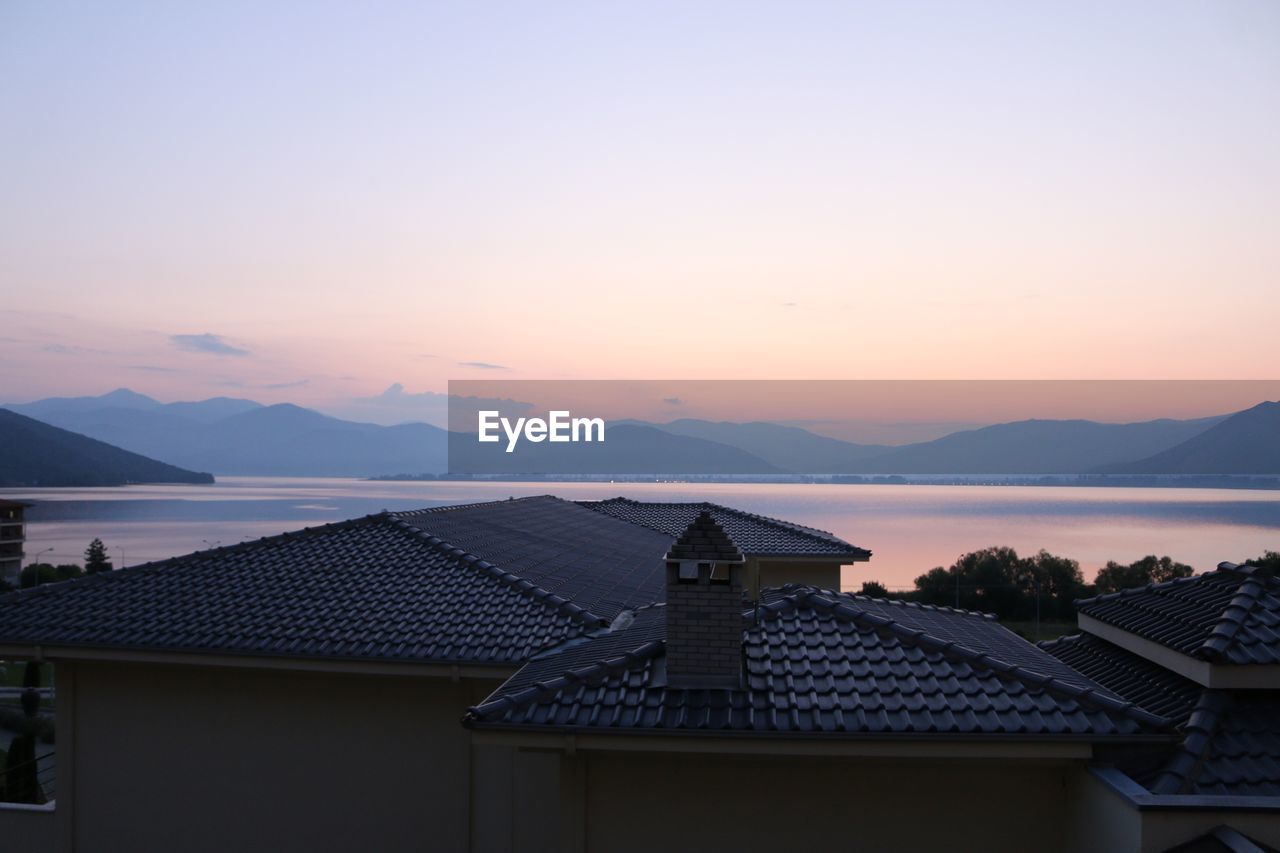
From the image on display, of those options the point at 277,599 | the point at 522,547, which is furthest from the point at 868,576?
the point at 277,599

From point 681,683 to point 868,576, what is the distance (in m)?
46.5

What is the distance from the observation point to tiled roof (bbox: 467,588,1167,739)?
6.49 metres

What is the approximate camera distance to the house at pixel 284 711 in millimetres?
9250

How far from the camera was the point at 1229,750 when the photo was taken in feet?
21.9

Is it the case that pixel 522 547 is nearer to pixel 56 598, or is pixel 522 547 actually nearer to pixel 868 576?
pixel 56 598

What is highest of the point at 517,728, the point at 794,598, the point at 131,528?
the point at 794,598

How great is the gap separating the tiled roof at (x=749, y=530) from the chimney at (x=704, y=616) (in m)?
9.99

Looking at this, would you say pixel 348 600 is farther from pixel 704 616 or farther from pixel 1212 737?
pixel 1212 737

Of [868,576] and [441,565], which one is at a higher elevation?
[441,565]

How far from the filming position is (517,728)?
6535 mm

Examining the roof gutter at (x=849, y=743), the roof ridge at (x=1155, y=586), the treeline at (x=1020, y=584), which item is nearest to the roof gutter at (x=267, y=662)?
the roof gutter at (x=849, y=743)

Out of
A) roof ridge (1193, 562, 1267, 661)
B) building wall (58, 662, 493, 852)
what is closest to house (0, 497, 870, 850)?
building wall (58, 662, 493, 852)

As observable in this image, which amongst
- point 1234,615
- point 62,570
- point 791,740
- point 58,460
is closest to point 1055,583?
point 1234,615

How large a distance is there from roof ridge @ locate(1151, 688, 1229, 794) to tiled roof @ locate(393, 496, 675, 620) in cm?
541
